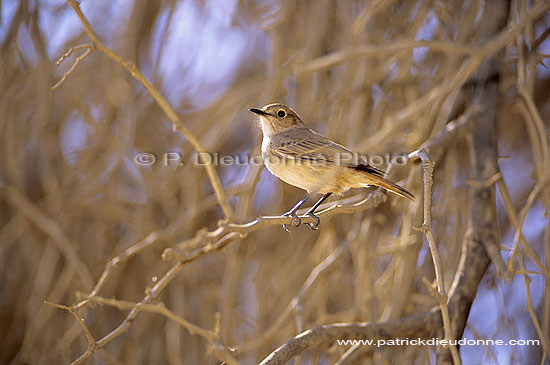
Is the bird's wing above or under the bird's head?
under

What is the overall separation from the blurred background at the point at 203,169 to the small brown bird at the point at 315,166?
54cm

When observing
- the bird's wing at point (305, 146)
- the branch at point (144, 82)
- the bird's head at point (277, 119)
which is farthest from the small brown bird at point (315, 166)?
the branch at point (144, 82)

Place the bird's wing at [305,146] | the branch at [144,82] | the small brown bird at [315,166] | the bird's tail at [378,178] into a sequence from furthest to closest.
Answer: the bird's wing at [305,146], the small brown bird at [315,166], the bird's tail at [378,178], the branch at [144,82]

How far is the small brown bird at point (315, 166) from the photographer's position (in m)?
2.29

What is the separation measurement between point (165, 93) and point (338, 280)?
180 cm

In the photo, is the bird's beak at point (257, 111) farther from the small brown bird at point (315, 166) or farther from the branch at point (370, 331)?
the branch at point (370, 331)

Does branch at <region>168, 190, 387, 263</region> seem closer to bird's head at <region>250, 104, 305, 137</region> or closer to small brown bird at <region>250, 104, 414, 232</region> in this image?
small brown bird at <region>250, 104, 414, 232</region>

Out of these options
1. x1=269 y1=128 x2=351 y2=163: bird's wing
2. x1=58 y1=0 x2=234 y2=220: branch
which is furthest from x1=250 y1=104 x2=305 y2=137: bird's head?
x1=58 y1=0 x2=234 y2=220: branch

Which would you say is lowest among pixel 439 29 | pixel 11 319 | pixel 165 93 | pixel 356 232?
pixel 11 319

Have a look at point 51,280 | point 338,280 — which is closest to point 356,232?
point 338,280

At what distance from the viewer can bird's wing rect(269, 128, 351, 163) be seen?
2455 mm

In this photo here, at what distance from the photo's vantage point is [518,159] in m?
3.60

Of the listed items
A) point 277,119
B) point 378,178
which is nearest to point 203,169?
point 277,119

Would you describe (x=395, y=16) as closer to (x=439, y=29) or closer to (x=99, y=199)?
(x=439, y=29)
